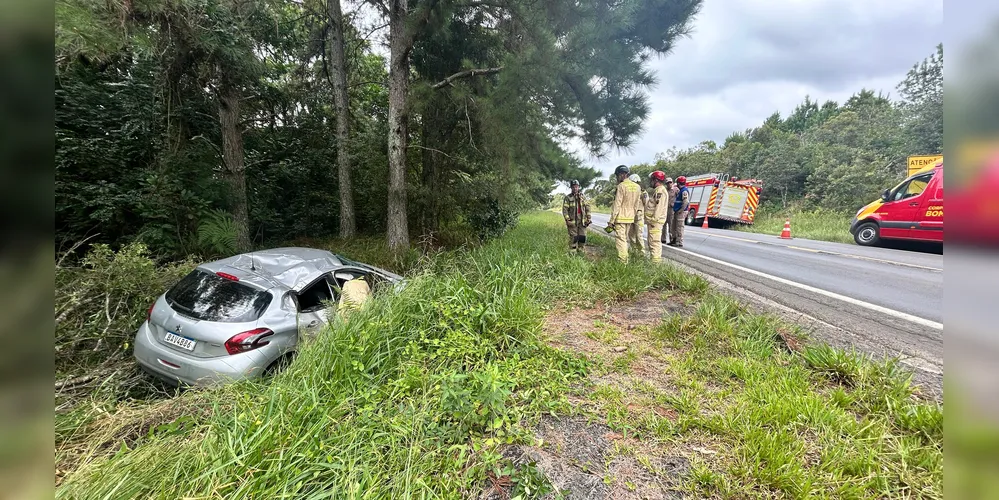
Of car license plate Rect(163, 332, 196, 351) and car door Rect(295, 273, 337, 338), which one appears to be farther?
car door Rect(295, 273, 337, 338)

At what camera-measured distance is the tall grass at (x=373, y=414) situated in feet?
6.09

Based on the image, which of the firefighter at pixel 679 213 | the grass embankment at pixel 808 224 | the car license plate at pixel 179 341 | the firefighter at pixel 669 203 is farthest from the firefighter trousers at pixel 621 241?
the grass embankment at pixel 808 224

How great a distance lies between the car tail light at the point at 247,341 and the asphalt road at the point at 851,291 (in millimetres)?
4696

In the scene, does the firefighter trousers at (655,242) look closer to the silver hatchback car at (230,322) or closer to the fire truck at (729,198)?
the silver hatchback car at (230,322)

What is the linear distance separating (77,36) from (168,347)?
243 cm

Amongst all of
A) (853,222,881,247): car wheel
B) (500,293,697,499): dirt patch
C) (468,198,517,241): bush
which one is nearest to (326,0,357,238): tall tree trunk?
(468,198,517,241): bush

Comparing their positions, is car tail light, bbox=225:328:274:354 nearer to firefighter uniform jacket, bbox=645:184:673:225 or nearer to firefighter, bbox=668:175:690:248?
firefighter uniform jacket, bbox=645:184:673:225

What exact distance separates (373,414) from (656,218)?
236 inches

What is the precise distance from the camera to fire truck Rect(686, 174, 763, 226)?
Result: 18234 mm

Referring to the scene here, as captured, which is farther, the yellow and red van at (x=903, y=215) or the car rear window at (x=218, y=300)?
the yellow and red van at (x=903, y=215)

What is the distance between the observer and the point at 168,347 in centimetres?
342

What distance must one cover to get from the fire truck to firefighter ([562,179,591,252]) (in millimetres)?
13675

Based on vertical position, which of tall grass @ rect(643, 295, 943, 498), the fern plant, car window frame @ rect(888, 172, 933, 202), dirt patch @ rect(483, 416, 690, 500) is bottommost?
dirt patch @ rect(483, 416, 690, 500)

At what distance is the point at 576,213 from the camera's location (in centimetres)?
→ 799
